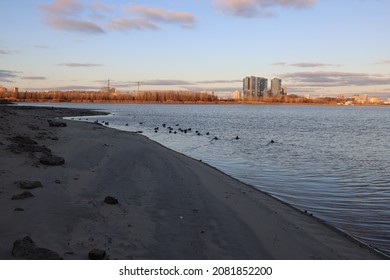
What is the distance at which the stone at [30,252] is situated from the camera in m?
5.88

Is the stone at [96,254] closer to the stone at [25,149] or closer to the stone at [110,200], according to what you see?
the stone at [110,200]

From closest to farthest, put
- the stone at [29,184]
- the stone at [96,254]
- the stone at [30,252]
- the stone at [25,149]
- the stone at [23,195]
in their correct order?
1. the stone at [30,252]
2. the stone at [96,254]
3. the stone at [23,195]
4. the stone at [29,184]
5. the stone at [25,149]

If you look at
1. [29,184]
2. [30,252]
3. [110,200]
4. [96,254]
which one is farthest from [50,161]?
[96,254]

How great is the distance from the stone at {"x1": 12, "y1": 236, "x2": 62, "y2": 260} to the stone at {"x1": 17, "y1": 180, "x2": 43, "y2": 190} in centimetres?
413

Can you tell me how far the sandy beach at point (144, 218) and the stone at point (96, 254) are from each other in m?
0.03

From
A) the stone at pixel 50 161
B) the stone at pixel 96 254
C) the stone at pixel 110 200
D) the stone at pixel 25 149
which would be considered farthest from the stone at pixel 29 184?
the stone at pixel 25 149

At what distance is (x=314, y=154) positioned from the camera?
88.6 feet

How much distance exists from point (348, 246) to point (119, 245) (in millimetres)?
5610

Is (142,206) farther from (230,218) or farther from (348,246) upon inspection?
(348,246)

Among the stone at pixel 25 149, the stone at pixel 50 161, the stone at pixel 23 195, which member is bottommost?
the stone at pixel 23 195

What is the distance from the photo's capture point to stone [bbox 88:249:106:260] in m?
6.22

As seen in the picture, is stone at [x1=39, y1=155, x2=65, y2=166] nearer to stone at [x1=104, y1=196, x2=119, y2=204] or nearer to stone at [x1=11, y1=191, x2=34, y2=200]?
stone at [x1=11, y1=191, x2=34, y2=200]

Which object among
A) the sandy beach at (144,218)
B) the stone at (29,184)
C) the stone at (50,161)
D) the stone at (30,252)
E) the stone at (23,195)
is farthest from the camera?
the stone at (50,161)
